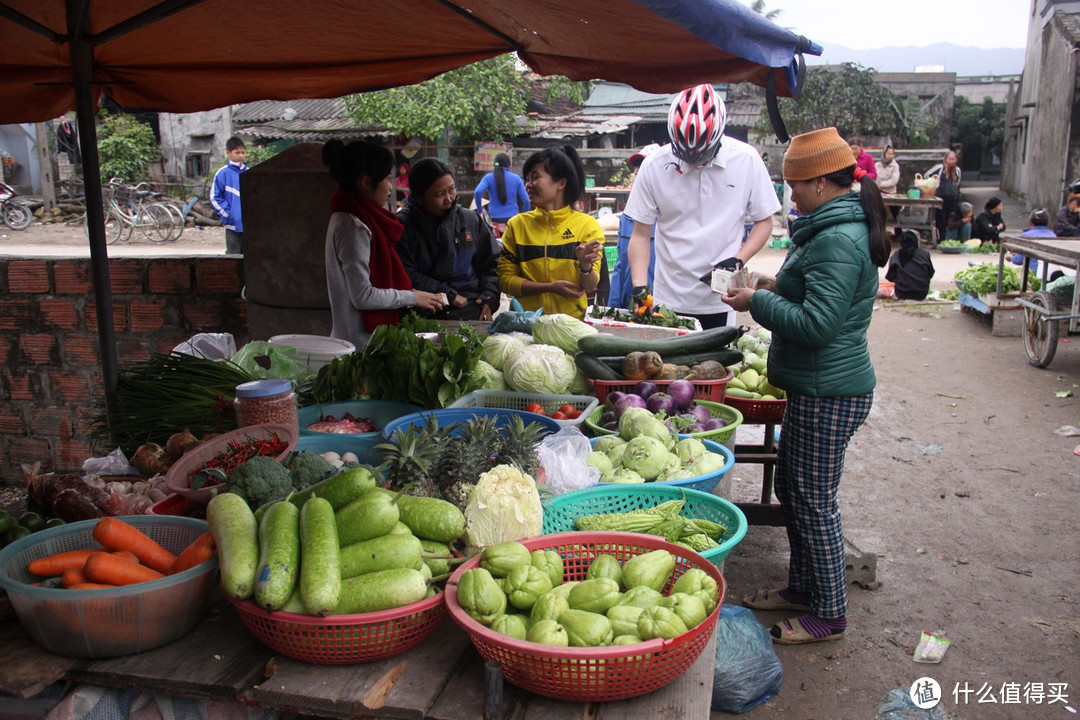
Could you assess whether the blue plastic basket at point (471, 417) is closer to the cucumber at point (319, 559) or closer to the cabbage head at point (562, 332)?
the cabbage head at point (562, 332)

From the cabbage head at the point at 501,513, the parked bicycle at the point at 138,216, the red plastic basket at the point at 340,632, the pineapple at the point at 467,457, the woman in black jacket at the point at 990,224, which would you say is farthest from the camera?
the parked bicycle at the point at 138,216

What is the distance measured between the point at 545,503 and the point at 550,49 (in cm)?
255

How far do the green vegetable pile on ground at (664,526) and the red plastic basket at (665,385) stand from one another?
1181 millimetres

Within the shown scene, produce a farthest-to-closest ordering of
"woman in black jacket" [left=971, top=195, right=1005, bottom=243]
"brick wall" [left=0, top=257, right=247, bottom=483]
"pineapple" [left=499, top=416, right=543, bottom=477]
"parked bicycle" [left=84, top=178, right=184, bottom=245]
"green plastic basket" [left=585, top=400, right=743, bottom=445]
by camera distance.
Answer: "parked bicycle" [left=84, top=178, right=184, bottom=245], "woman in black jacket" [left=971, top=195, right=1005, bottom=243], "brick wall" [left=0, top=257, right=247, bottom=483], "green plastic basket" [left=585, top=400, right=743, bottom=445], "pineapple" [left=499, top=416, right=543, bottom=477]

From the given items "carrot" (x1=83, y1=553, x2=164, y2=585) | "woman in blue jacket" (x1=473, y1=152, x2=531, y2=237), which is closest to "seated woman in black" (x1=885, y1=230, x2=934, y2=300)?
"woman in blue jacket" (x1=473, y1=152, x2=531, y2=237)

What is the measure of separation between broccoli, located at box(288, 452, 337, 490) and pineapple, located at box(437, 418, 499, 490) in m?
0.31

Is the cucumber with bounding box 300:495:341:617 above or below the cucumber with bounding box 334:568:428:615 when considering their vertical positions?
above

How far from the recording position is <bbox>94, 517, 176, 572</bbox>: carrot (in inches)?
71.4

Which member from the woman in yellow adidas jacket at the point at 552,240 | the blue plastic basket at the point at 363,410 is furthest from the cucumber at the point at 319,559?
the woman in yellow adidas jacket at the point at 552,240

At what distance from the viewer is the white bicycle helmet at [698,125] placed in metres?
4.77

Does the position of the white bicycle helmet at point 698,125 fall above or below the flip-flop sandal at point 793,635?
above

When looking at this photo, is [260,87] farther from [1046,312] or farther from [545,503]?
[1046,312]

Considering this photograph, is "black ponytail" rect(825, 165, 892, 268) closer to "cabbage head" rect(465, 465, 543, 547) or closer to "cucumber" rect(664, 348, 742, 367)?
"cucumber" rect(664, 348, 742, 367)

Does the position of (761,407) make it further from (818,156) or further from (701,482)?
(701,482)
